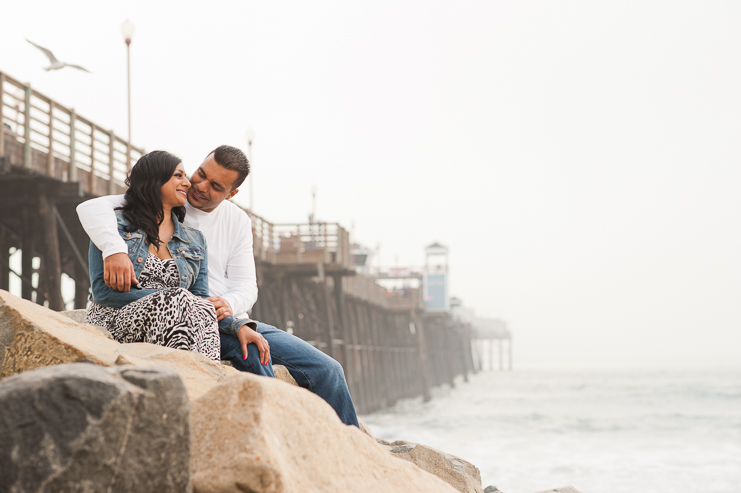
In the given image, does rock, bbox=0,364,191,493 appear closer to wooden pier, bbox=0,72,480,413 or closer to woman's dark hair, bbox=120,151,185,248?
woman's dark hair, bbox=120,151,185,248

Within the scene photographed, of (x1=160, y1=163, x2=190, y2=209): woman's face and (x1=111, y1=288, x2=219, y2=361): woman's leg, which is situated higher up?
(x1=160, y1=163, x2=190, y2=209): woman's face

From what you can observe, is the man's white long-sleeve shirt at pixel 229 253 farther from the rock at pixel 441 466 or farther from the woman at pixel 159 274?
the rock at pixel 441 466

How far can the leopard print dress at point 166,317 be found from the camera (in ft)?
8.01

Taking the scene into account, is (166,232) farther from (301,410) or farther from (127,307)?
(301,410)

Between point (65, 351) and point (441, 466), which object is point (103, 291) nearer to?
point (65, 351)

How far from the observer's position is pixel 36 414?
1.37 metres

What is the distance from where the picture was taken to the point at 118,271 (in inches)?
94.9

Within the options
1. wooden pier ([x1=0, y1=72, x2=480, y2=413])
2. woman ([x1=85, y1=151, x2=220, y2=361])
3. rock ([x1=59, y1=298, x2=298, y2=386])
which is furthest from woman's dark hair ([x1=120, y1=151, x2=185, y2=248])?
wooden pier ([x1=0, y1=72, x2=480, y2=413])

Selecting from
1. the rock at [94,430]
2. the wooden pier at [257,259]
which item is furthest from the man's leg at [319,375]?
the wooden pier at [257,259]

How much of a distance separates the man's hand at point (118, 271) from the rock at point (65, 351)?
0.61 ft

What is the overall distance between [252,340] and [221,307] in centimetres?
15

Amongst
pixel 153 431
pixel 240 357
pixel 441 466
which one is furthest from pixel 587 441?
pixel 153 431

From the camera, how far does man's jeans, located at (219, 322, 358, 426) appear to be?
2.72 m

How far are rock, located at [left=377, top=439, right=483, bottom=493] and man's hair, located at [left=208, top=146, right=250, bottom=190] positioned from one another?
1350 millimetres
